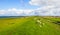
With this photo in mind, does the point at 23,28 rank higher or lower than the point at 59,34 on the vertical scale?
higher

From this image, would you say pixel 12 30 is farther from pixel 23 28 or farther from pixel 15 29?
pixel 23 28

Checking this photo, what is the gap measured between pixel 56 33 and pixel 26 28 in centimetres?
1333

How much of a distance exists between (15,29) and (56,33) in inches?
708

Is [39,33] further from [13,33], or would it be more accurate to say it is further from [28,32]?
[13,33]

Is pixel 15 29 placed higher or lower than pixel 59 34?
higher

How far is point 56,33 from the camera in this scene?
185 ft

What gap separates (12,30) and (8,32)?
2551 mm

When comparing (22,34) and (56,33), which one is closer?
(22,34)

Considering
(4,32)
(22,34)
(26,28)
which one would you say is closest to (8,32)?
(4,32)

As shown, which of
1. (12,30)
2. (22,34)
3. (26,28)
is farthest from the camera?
(26,28)

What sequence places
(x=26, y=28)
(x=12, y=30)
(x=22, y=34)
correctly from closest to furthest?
1. (x=22, y=34)
2. (x=12, y=30)
3. (x=26, y=28)

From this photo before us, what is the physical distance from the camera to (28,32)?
167 feet

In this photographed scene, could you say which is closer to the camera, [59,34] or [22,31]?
[22,31]

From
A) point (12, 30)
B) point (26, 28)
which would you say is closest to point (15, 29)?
point (12, 30)
